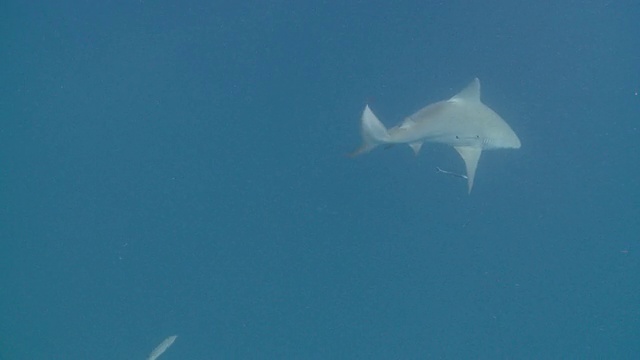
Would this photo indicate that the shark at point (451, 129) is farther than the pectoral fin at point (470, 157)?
No

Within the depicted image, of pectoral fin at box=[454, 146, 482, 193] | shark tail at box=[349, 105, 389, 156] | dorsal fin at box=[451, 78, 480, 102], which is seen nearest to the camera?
shark tail at box=[349, 105, 389, 156]

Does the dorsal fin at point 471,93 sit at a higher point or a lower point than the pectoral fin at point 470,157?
higher

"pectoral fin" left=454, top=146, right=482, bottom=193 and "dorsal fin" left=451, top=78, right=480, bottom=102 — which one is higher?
"dorsal fin" left=451, top=78, right=480, bottom=102

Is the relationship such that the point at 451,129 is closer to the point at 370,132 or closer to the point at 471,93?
the point at 471,93

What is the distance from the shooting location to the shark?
4.34 metres

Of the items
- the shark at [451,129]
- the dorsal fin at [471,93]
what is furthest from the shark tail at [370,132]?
the dorsal fin at [471,93]

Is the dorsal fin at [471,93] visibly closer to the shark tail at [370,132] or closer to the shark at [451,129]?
the shark at [451,129]

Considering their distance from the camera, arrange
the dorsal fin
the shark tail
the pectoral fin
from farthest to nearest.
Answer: the pectoral fin < the dorsal fin < the shark tail

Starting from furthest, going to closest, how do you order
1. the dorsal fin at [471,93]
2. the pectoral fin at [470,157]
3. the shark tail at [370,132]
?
the pectoral fin at [470,157]
the dorsal fin at [471,93]
the shark tail at [370,132]

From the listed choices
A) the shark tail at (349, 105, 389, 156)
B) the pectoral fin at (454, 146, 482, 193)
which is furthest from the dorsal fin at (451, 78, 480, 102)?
the shark tail at (349, 105, 389, 156)

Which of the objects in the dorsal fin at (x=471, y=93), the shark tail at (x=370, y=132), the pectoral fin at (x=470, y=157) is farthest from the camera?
the pectoral fin at (x=470, y=157)

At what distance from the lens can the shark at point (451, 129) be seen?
4.34 m

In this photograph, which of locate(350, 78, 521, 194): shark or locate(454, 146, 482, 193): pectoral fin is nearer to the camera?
locate(350, 78, 521, 194): shark

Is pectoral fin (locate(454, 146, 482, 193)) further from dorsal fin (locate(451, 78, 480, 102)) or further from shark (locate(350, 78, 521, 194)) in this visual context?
dorsal fin (locate(451, 78, 480, 102))
